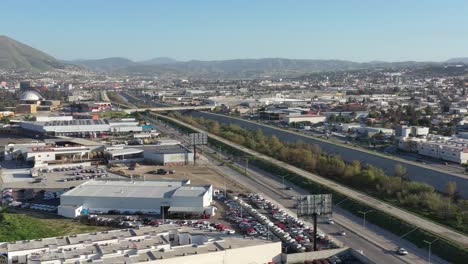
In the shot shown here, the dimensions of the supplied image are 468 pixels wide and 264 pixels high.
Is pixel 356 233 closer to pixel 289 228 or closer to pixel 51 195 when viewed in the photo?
pixel 289 228

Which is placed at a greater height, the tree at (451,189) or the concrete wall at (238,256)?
the concrete wall at (238,256)

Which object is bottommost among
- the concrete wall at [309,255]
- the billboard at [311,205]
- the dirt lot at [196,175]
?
the dirt lot at [196,175]

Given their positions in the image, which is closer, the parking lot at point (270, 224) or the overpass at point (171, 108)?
the parking lot at point (270, 224)

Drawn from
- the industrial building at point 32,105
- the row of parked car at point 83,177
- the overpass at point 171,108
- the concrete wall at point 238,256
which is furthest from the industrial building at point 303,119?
the concrete wall at point 238,256

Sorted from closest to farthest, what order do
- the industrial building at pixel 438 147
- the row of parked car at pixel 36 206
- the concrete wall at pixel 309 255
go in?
A: the concrete wall at pixel 309 255 < the row of parked car at pixel 36 206 < the industrial building at pixel 438 147

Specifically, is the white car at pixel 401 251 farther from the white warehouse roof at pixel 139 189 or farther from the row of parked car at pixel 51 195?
the row of parked car at pixel 51 195

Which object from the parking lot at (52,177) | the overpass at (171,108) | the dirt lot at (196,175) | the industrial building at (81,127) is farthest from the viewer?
the overpass at (171,108)

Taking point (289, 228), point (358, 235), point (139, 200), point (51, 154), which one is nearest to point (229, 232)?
point (289, 228)
